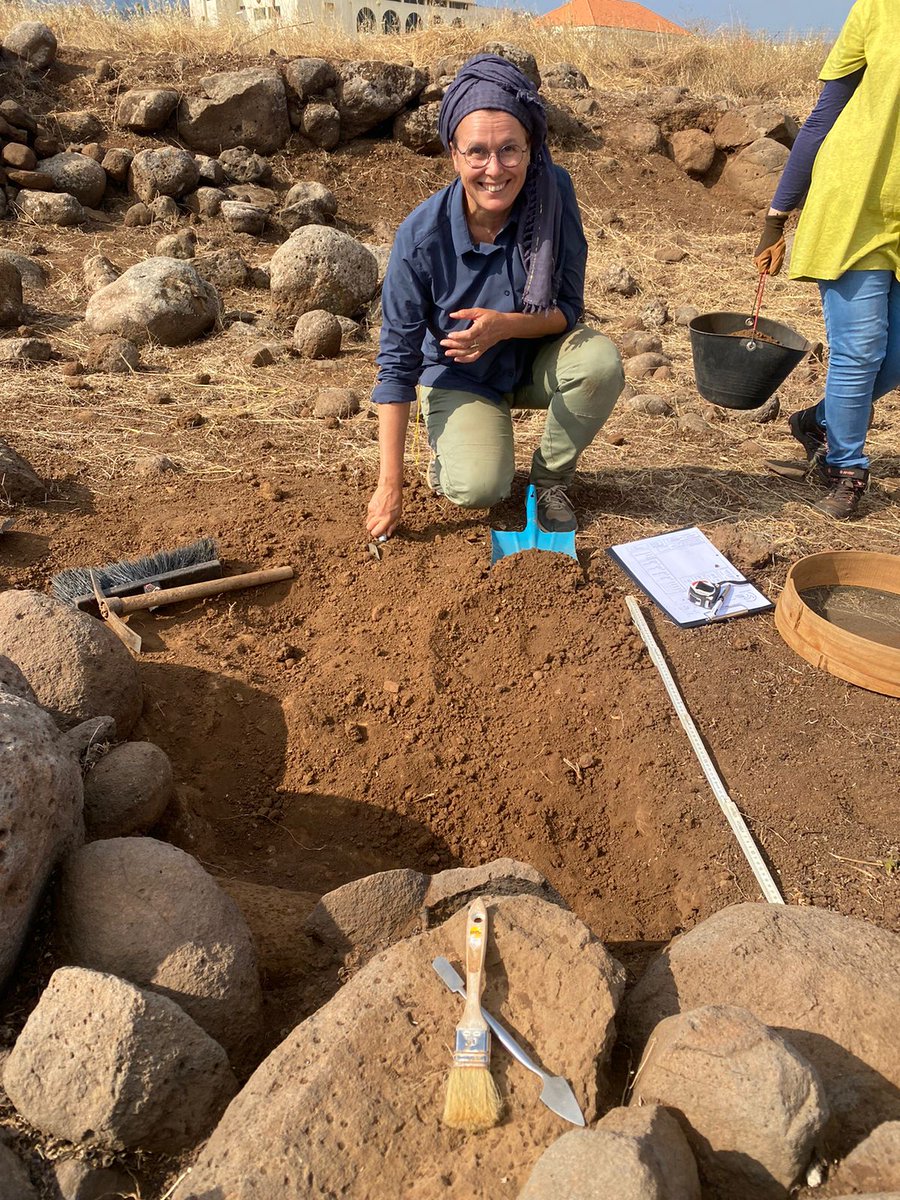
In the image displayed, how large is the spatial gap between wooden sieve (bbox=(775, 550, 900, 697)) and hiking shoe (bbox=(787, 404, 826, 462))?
3.38 ft

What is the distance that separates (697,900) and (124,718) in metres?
1.65

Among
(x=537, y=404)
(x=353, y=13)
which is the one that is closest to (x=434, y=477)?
(x=537, y=404)

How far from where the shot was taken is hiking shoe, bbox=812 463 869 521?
3.83 meters

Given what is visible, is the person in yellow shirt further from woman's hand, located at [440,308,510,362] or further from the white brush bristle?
the white brush bristle

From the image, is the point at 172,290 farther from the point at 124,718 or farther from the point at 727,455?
the point at 124,718

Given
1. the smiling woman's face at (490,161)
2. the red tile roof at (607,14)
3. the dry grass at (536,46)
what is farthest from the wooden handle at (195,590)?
the red tile roof at (607,14)

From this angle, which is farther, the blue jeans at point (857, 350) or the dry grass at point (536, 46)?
the dry grass at point (536, 46)

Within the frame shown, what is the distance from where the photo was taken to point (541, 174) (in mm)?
3018

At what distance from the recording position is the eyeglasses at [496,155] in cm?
280

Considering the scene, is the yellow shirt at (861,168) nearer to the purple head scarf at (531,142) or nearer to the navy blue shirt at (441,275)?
the navy blue shirt at (441,275)

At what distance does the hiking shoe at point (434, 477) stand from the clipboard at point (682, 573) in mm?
787

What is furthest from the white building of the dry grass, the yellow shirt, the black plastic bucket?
the yellow shirt

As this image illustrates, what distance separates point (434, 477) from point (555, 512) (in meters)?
0.56

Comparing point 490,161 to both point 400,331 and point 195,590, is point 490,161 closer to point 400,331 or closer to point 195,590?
point 400,331
